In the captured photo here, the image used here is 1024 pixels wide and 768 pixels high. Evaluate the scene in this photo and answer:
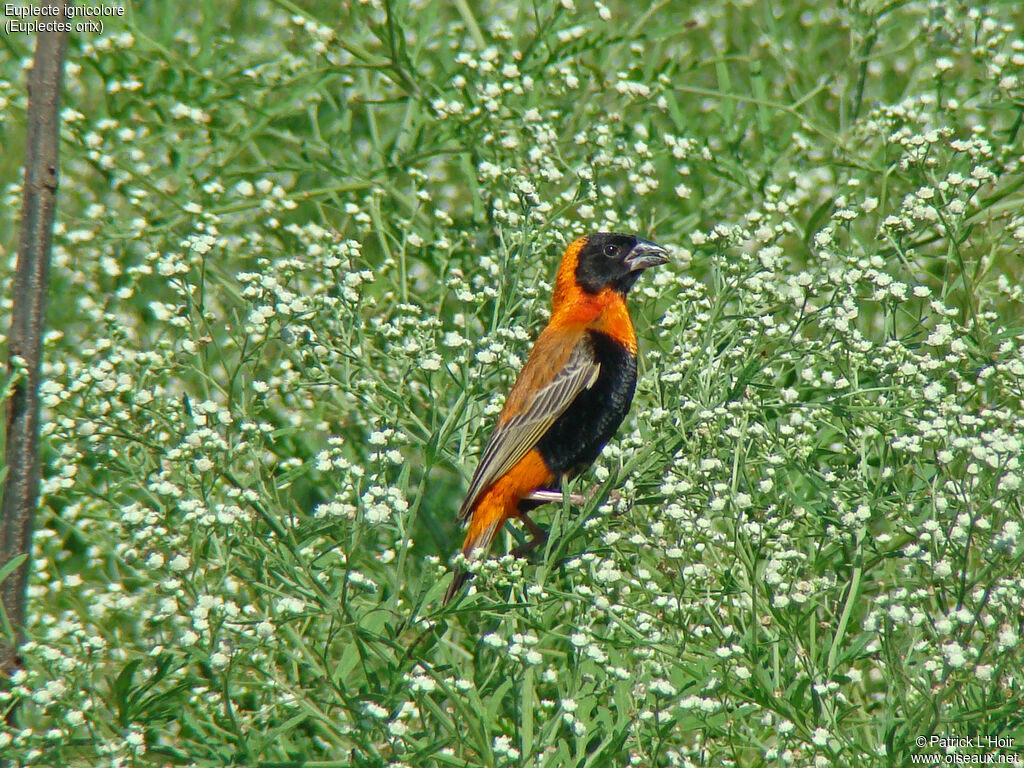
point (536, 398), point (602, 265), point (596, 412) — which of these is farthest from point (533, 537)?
point (602, 265)

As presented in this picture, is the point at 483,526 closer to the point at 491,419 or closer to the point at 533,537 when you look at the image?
the point at 491,419

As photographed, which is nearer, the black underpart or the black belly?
the black belly

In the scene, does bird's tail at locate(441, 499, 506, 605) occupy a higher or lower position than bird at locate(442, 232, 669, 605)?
lower

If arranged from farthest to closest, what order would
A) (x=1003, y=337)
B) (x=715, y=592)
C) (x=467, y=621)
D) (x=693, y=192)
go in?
(x=693, y=192)
(x=467, y=621)
(x=1003, y=337)
(x=715, y=592)

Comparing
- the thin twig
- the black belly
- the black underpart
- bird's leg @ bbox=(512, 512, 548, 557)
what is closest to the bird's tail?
bird's leg @ bbox=(512, 512, 548, 557)

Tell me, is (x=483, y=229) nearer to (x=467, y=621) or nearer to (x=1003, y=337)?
(x=467, y=621)

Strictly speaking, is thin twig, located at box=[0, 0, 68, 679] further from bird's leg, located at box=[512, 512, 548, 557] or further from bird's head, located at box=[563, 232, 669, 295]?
bird's head, located at box=[563, 232, 669, 295]

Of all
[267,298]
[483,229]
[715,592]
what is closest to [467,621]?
[715,592]

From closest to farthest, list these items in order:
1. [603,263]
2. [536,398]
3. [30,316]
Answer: [30,316]
[536,398]
[603,263]
